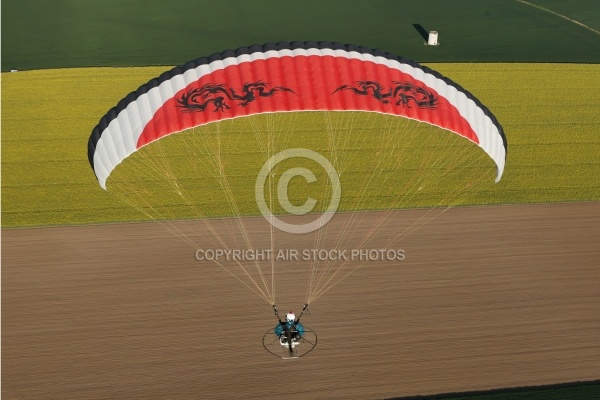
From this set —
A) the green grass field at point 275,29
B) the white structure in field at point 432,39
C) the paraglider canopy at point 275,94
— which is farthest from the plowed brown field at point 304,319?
the white structure in field at point 432,39

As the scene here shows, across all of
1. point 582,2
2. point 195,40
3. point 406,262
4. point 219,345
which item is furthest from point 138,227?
point 582,2

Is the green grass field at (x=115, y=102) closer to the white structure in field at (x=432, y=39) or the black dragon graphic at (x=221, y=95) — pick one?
the white structure in field at (x=432, y=39)

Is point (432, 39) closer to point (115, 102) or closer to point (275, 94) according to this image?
point (115, 102)

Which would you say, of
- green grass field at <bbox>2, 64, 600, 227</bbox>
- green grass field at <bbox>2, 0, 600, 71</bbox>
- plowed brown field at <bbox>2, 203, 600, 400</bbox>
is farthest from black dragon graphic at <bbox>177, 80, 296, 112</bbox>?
green grass field at <bbox>2, 0, 600, 71</bbox>

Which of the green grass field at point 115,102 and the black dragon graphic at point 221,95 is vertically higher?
the green grass field at point 115,102

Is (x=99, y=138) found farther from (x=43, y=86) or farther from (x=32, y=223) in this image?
(x=43, y=86)

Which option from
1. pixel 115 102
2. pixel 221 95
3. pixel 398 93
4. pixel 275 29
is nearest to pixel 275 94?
pixel 221 95

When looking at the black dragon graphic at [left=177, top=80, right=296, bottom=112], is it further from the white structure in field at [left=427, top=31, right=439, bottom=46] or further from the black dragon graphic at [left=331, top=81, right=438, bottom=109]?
the white structure in field at [left=427, top=31, right=439, bottom=46]
